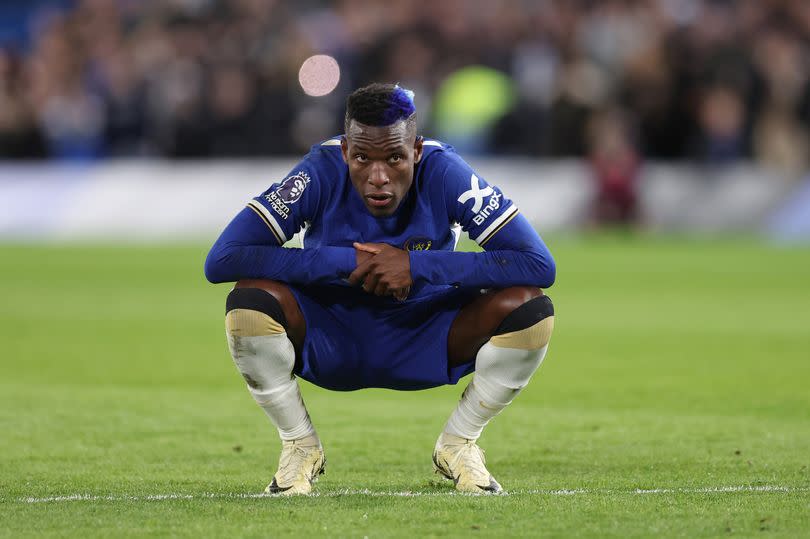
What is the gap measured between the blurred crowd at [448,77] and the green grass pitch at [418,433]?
6.09 m

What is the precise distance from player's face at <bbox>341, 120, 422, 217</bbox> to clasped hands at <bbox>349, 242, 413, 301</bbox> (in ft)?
0.77

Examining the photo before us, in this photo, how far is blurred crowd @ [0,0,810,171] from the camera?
21.2 meters

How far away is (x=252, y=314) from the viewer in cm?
607

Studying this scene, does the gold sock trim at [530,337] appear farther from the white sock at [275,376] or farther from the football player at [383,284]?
the white sock at [275,376]

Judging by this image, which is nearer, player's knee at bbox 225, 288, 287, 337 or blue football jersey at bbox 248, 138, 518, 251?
player's knee at bbox 225, 288, 287, 337

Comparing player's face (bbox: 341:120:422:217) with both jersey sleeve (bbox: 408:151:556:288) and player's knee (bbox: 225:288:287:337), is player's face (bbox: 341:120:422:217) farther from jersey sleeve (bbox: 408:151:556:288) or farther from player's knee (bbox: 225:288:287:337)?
player's knee (bbox: 225:288:287:337)

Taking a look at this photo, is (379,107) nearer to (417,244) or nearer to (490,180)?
(417,244)

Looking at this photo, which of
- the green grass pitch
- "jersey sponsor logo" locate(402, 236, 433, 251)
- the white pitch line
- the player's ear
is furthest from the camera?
"jersey sponsor logo" locate(402, 236, 433, 251)

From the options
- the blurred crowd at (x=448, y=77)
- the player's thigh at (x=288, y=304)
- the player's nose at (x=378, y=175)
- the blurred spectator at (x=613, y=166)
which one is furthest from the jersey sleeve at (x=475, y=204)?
the blurred spectator at (x=613, y=166)

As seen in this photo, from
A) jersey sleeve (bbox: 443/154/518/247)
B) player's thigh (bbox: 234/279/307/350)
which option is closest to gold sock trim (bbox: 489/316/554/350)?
jersey sleeve (bbox: 443/154/518/247)

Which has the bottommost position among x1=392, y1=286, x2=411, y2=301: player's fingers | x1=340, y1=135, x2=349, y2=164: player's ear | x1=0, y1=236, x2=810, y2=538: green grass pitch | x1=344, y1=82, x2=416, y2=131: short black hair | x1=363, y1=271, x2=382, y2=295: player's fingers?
x1=0, y1=236, x2=810, y2=538: green grass pitch

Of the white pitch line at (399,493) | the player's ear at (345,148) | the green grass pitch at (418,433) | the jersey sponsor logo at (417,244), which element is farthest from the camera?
the jersey sponsor logo at (417,244)

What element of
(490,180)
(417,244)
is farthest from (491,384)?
(490,180)

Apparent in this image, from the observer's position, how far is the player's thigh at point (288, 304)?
6172mm
